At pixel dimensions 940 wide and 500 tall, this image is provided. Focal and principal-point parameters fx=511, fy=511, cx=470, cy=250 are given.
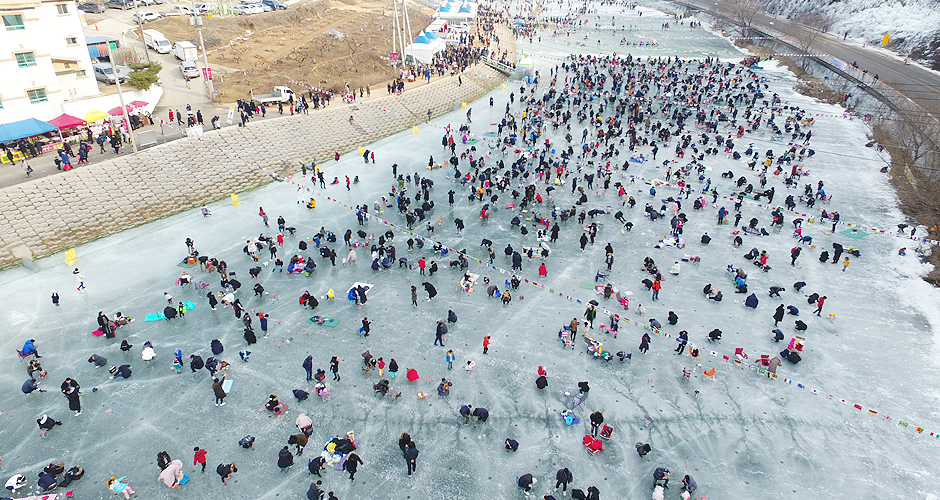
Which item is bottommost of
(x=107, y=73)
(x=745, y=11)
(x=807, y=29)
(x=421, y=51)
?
(x=107, y=73)

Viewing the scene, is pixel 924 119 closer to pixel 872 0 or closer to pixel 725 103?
pixel 725 103

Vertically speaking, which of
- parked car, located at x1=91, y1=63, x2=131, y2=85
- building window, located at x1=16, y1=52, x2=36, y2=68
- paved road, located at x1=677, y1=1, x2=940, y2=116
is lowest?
parked car, located at x1=91, y1=63, x2=131, y2=85

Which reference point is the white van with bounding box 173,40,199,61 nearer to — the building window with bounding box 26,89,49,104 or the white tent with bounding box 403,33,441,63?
the building window with bounding box 26,89,49,104

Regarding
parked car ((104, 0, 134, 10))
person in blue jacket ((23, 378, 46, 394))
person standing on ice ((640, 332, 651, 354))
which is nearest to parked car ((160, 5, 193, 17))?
parked car ((104, 0, 134, 10))

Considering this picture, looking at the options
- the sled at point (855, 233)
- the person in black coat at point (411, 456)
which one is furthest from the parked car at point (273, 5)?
the person in black coat at point (411, 456)

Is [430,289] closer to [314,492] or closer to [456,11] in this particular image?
[314,492]

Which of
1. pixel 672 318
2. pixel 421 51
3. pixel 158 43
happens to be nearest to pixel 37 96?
pixel 158 43

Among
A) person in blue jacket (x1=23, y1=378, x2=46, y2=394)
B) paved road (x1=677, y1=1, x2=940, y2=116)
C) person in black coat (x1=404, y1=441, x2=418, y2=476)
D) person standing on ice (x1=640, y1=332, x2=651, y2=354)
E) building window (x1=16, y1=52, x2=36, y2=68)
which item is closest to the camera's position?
person in black coat (x1=404, y1=441, x2=418, y2=476)

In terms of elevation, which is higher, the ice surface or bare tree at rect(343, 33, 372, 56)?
bare tree at rect(343, 33, 372, 56)
